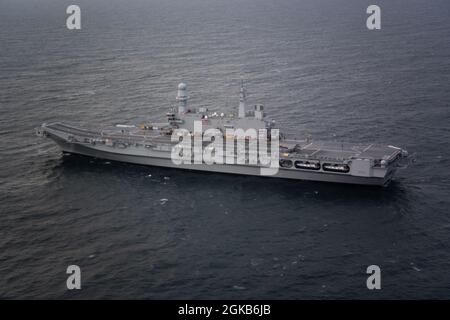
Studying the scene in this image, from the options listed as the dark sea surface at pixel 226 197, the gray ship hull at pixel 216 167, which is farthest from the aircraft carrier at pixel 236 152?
the dark sea surface at pixel 226 197

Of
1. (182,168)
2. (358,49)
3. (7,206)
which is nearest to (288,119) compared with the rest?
(182,168)

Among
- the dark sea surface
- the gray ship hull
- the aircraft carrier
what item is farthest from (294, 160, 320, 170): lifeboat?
the dark sea surface

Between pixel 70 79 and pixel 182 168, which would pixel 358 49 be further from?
pixel 182 168

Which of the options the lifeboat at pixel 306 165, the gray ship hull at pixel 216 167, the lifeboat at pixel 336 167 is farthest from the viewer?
the lifeboat at pixel 306 165

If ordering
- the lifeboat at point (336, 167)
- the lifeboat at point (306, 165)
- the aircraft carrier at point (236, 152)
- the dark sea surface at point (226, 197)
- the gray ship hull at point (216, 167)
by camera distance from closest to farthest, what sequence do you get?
1. the dark sea surface at point (226, 197)
2. the lifeboat at point (336, 167)
3. the aircraft carrier at point (236, 152)
4. the gray ship hull at point (216, 167)
5. the lifeboat at point (306, 165)

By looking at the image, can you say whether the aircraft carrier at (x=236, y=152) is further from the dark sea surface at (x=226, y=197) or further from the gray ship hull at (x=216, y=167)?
the dark sea surface at (x=226, y=197)

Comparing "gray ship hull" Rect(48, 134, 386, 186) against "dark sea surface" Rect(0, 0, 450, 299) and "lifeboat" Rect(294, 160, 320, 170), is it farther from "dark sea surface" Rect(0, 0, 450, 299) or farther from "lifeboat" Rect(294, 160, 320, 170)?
"dark sea surface" Rect(0, 0, 450, 299)

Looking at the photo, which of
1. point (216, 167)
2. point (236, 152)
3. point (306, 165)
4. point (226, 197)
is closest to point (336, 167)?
point (306, 165)
